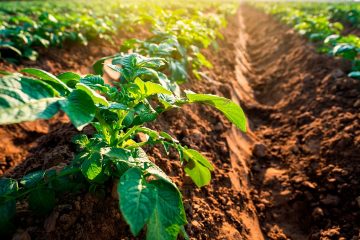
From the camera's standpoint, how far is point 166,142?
1.49 m

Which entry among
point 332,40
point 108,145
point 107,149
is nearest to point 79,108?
point 107,149

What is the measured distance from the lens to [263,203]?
7.60 ft

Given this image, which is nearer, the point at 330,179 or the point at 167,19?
the point at 330,179

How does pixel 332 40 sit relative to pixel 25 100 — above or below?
above

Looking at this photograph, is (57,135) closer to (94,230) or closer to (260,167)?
(94,230)

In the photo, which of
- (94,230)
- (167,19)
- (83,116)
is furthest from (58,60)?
(83,116)

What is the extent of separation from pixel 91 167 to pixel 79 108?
1.12ft

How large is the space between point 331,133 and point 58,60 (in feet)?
9.84

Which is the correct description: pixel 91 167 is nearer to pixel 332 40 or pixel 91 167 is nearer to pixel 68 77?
pixel 68 77

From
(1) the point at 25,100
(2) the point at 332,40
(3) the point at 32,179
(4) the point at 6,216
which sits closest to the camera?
(1) the point at 25,100

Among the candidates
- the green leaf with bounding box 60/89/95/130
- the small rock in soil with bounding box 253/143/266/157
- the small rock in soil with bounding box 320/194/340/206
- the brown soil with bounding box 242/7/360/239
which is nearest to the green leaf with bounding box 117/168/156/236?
the green leaf with bounding box 60/89/95/130

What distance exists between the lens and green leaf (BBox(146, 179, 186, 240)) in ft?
3.71

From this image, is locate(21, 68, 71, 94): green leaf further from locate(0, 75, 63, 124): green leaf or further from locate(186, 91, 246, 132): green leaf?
locate(186, 91, 246, 132): green leaf

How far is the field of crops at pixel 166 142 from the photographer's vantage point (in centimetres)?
117
